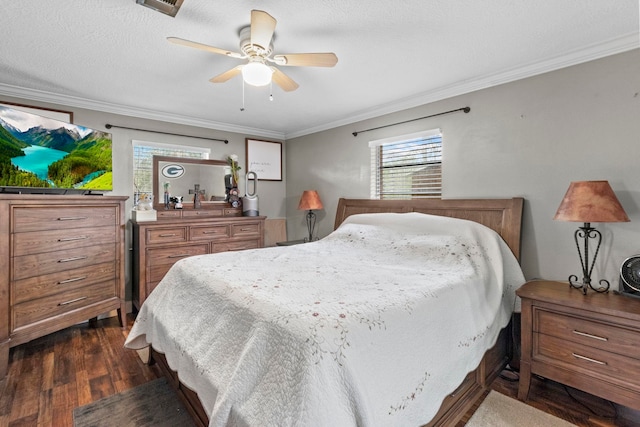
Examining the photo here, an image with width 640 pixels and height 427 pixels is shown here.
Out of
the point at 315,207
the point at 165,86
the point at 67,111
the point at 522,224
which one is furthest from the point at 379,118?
the point at 67,111

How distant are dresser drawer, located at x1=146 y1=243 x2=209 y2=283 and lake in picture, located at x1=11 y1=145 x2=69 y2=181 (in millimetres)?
1169

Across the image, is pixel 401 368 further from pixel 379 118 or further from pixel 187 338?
pixel 379 118

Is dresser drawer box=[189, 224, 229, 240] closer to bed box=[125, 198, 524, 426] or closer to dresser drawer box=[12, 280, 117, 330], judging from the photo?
dresser drawer box=[12, 280, 117, 330]

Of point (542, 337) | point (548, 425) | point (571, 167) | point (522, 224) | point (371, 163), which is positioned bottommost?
point (548, 425)

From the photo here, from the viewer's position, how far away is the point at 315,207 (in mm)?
4008

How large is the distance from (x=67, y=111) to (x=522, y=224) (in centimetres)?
445

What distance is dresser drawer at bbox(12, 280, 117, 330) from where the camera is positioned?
2299mm

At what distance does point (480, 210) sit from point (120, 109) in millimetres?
3911

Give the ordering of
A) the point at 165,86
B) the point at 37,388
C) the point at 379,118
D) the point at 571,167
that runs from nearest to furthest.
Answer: the point at 37,388, the point at 571,167, the point at 165,86, the point at 379,118

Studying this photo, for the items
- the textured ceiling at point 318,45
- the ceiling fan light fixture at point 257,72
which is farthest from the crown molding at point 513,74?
the ceiling fan light fixture at point 257,72

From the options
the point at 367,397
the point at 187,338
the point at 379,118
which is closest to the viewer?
the point at 367,397

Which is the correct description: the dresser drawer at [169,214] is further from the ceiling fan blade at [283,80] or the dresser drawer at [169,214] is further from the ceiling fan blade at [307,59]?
the ceiling fan blade at [307,59]

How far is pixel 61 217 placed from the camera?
255 centimetres

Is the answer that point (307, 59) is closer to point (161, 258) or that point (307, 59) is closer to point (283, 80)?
point (283, 80)
